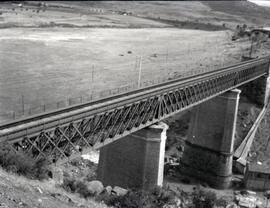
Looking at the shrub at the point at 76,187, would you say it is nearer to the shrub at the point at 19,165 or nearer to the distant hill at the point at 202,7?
the shrub at the point at 19,165

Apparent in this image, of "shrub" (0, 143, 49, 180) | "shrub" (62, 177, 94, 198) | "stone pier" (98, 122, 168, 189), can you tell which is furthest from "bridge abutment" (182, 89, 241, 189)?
"shrub" (0, 143, 49, 180)

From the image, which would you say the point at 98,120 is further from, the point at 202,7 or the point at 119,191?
the point at 202,7

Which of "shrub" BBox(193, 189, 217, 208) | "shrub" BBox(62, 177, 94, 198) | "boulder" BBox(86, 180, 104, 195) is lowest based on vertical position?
"shrub" BBox(193, 189, 217, 208)

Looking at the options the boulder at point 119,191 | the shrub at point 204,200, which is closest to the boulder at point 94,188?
the boulder at point 119,191

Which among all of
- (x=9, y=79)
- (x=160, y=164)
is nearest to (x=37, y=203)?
(x=160, y=164)

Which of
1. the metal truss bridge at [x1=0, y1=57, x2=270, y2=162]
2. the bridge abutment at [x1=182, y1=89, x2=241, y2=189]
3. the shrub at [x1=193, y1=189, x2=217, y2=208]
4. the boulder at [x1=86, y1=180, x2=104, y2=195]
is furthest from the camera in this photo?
the bridge abutment at [x1=182, y1=89, x2=241, y2=189]

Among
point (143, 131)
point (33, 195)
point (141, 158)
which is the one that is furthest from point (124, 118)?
point (33, 195)

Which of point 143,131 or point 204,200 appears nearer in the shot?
point 143,131

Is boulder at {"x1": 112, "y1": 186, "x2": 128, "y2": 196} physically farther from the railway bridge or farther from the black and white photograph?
the railway bridge
